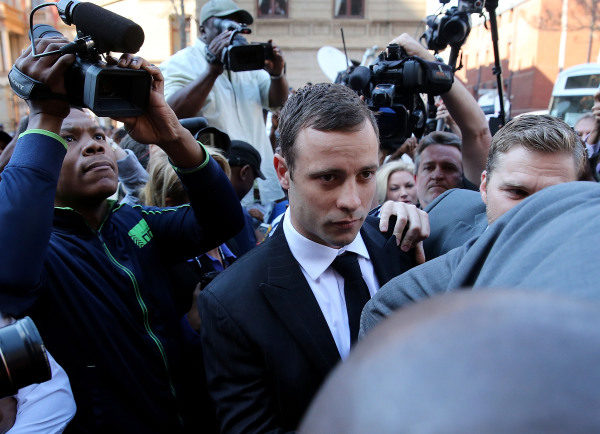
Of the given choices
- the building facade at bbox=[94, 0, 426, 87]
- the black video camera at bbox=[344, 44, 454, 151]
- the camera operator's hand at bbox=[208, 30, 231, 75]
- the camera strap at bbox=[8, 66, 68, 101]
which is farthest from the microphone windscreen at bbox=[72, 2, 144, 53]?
the building facade at bbox=[94, 0, 426, 87]

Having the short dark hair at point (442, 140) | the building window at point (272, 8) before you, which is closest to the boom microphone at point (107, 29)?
the short dark hair at point (442, 140)

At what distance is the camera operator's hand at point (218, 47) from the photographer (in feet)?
10.2

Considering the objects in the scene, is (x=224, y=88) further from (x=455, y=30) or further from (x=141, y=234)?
(x=141, y=234)

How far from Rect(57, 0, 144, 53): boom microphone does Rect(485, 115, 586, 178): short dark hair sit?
1326 millimetres

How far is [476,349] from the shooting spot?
1.06 ft

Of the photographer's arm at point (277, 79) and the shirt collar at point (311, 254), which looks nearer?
the shirt collar at point (311, 254)

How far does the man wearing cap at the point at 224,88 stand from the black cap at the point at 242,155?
1.14ft

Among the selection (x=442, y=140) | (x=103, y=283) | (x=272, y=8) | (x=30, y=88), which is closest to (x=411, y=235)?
(x=103, y=283)

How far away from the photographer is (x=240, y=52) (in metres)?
3.12

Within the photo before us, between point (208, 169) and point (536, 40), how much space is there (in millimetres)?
21614

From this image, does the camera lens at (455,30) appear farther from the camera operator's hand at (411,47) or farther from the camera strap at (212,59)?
the camera strap at (212,59)

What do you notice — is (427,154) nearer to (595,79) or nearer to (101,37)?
(101,37)

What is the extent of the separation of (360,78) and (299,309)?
1.78m

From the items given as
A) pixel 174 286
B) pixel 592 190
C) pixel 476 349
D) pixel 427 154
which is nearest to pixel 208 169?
pixel 174 286
